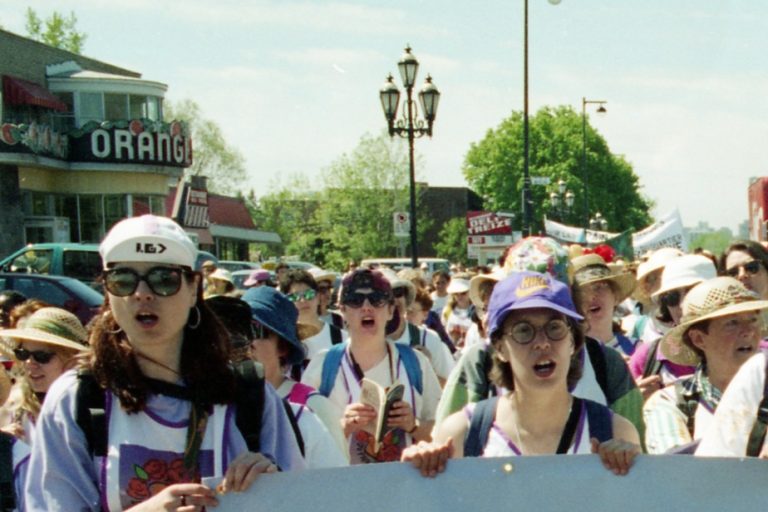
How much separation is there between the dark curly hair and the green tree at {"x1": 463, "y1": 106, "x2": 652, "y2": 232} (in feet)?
221

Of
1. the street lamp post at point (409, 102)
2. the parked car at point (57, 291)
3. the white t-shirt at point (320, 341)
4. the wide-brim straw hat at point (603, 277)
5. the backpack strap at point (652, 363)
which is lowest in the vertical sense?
the parked car at point (57, 291)

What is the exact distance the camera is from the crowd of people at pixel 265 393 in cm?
286

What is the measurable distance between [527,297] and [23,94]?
3749cm

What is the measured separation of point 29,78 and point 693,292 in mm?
39142

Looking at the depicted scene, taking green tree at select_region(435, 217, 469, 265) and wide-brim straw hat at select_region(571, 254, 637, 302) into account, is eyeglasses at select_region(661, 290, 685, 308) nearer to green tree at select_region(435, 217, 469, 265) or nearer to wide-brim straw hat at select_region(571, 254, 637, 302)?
wide-brim straw hat at select_region(571, 254, 637, 302)

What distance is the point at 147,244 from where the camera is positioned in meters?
2.97

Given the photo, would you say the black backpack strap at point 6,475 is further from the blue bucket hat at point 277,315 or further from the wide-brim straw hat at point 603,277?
the wide-brim straw hat at point 603,277

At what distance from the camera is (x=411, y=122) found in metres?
17.3

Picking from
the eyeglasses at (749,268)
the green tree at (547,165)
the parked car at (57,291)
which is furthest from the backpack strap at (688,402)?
the green tree at (547,165)

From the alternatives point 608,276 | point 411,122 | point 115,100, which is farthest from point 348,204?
point 608,276

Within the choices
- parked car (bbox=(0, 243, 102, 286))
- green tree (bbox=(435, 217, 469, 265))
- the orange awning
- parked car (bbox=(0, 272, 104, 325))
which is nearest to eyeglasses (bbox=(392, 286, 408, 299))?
parked car (bbox=(0, 272, 104, 325))

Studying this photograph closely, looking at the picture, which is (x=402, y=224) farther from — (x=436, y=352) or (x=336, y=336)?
(x=436, y=352)

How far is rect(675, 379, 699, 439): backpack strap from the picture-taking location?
420cm

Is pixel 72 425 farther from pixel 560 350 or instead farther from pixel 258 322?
pixel 258 322
